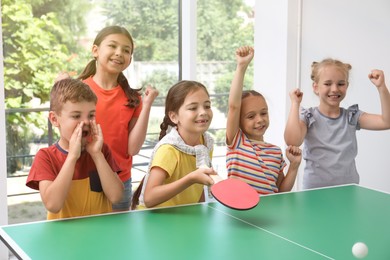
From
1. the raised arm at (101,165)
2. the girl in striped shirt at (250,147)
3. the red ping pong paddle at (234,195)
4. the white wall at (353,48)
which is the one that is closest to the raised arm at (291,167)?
the girl in striped shirt at (250,147)

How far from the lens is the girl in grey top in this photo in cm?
331

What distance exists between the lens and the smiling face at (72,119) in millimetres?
2533

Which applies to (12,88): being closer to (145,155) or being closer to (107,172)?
(145,155)

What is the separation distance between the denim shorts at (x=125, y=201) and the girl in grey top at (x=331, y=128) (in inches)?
34.8

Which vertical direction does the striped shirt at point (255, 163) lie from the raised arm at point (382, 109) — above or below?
below

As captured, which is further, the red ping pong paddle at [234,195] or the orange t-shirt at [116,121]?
the orange t-shirt at [116,121]

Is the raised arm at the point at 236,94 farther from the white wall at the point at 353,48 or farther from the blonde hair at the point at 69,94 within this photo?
the white wall at the point at 353,48

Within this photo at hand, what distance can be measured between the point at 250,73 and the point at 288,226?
7.49 m

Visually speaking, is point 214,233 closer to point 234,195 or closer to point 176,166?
point 234,195

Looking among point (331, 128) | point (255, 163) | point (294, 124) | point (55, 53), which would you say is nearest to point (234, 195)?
point (255, 163)

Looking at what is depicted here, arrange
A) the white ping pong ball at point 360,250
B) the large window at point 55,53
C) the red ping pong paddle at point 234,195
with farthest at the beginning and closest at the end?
1. the large window at point 55,53
2. the red ping pong paddle at point 234,195
3. the white ping pong ball at point 360,250

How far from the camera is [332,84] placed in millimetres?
3299

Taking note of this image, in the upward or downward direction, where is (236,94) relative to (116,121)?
upward

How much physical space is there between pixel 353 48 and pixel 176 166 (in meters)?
2.47
